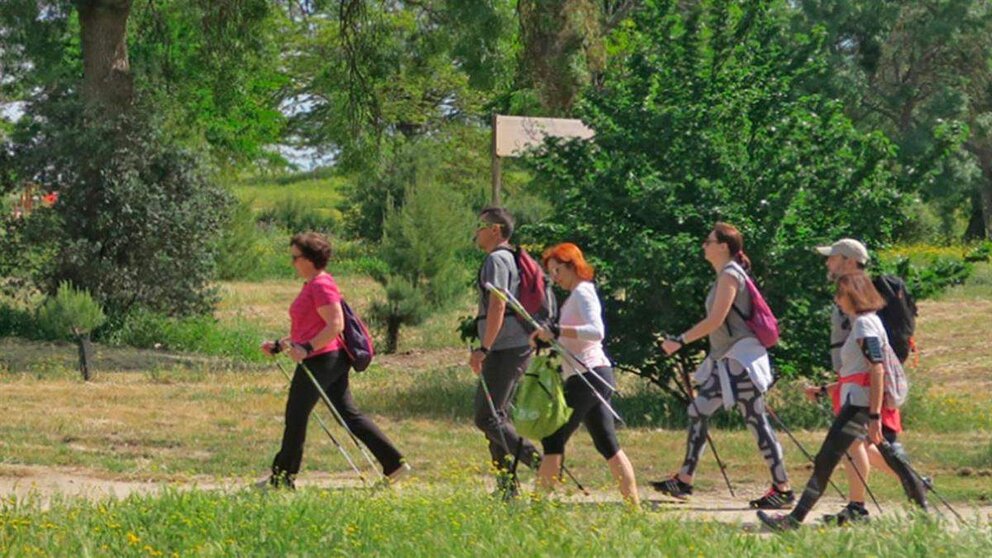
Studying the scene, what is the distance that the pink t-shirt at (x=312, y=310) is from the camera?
33.1ft

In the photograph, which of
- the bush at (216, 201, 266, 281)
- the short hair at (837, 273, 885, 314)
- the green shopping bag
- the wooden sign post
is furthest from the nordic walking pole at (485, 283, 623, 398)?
the bush at (216, 201, 266, 281)

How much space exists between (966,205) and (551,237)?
1959 inches

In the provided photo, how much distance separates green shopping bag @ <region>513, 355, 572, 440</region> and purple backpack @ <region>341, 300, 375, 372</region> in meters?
1.14

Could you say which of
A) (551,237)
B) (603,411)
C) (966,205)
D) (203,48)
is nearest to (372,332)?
(203,48)

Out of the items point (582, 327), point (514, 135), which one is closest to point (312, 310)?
point (582, 327)

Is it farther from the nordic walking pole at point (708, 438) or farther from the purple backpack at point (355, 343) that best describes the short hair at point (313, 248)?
the nordic walking pole at point (708, 438)

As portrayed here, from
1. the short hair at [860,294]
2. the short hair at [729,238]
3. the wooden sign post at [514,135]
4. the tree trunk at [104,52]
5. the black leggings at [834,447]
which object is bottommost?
the black leggings at [834,447]

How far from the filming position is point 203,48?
21.2 metres

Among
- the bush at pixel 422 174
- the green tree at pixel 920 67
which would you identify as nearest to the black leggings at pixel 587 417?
the bush at pixel 422 174

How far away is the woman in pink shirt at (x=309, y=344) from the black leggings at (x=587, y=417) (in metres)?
1.39

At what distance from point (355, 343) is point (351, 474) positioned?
178cm

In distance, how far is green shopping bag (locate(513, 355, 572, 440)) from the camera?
948 cm

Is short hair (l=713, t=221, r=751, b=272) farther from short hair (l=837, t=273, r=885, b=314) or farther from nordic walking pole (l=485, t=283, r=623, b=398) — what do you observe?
nordic walking pole (l=485, t=283, r=623, b=398)

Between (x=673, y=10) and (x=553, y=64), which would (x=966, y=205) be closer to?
(x=553, y=64)
